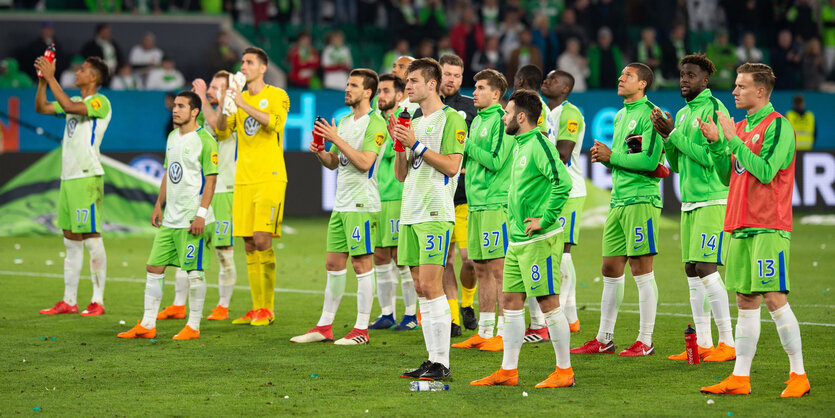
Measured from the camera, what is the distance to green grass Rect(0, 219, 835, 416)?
6.55m

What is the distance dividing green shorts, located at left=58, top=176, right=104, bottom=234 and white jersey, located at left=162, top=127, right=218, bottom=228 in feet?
4.23

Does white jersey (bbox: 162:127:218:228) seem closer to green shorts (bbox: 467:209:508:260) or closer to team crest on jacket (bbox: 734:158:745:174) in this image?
green shorts (bbox: 467:209:508:260)

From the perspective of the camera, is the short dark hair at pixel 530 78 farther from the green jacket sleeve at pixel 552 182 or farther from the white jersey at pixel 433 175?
the green jacket sleeve at pixel 552 182

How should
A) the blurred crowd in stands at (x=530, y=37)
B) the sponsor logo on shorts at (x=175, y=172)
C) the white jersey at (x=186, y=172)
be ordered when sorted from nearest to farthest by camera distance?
the white jersey at (x=186, y=172) < the sponsor logo on shorts at (x=175, y=172) < the blurred crowd in stands at (x=530, y=37)

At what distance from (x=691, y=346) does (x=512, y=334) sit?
1.68 meters

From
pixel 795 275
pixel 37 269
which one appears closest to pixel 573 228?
pixel 795 275

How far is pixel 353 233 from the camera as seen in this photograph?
9.13 metres

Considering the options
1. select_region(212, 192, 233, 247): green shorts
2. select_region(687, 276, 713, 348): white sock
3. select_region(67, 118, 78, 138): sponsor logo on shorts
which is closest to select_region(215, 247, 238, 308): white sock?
select_region(212, 192, 233, 247): green shorts

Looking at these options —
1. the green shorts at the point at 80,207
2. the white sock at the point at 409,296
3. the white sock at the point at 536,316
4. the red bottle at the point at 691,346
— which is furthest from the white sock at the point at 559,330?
the green shorts at the point at 80,207

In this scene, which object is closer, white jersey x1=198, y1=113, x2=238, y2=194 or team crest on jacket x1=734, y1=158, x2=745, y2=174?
team crest on jacket x1=734, y1=158, x2=745, y2=174

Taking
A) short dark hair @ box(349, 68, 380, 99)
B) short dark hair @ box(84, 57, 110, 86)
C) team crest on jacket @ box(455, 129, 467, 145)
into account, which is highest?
short dark hair @ box(84, 57, 110, 86)

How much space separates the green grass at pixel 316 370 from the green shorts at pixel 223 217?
2.69 feet

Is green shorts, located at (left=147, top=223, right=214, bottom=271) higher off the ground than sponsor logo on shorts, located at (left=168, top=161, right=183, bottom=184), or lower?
lower

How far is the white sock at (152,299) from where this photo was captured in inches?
365
